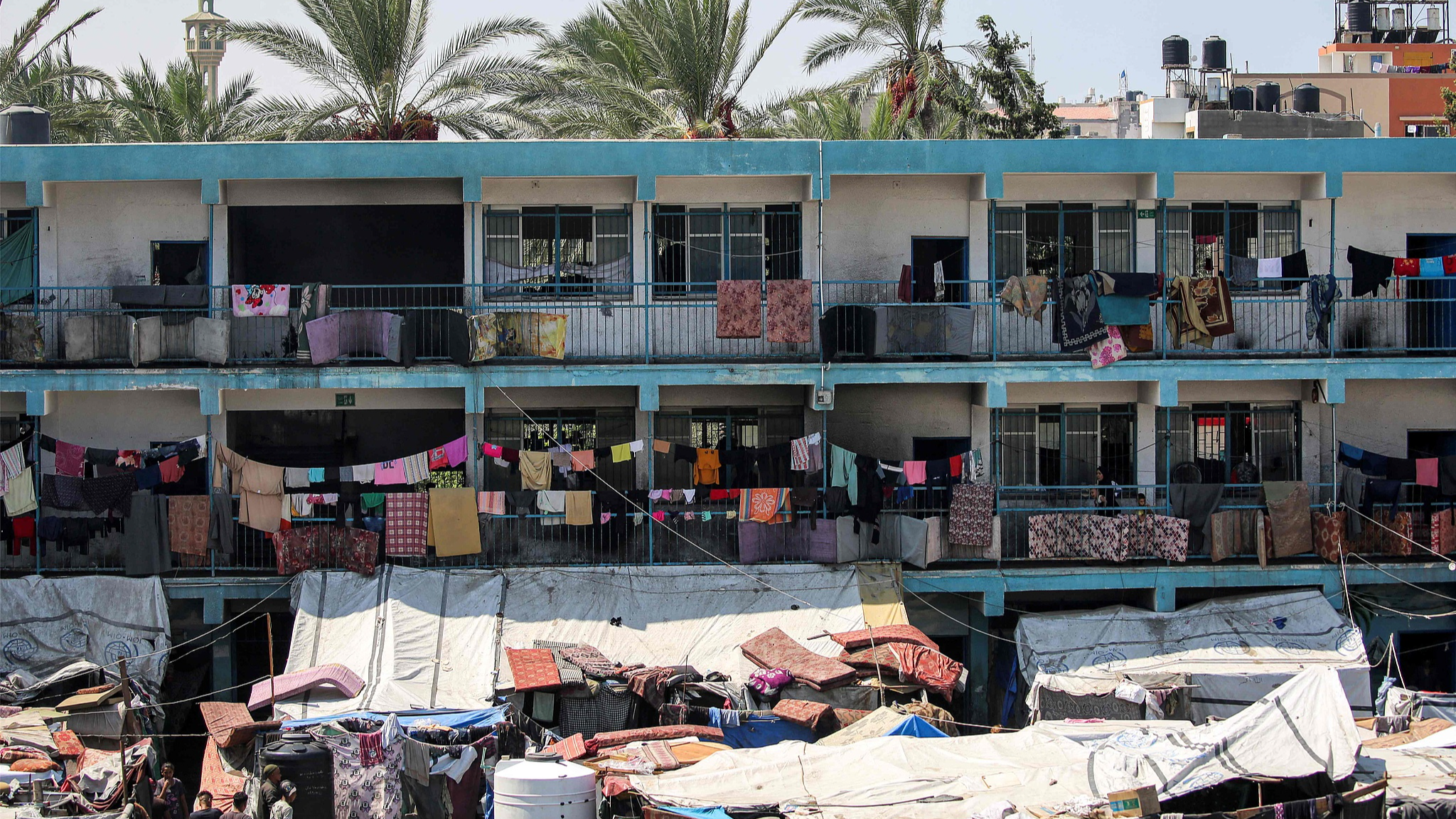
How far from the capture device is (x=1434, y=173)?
20406 millimetres

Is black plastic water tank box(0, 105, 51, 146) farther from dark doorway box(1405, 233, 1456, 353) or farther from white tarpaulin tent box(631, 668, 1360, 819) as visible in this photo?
dark doorway box(1405, 233, 1456, 353)

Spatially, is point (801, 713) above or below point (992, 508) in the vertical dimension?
below

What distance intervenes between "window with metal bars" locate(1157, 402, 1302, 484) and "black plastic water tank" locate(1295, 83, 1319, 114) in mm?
9064

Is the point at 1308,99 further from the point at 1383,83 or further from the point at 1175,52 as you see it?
the point at 1383,83

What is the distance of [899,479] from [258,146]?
10.1 metres

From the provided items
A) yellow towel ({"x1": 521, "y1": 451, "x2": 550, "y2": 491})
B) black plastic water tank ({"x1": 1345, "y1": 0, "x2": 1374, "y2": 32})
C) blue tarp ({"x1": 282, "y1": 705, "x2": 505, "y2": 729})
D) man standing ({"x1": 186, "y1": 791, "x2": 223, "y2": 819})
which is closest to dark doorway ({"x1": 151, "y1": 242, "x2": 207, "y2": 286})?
yellow towel ({"x1": 521, "y1": 451, "x2": 550, "y2": 491})

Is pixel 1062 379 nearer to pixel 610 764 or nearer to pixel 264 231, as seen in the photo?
pixel 610 764

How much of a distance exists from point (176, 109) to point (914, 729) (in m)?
23.9

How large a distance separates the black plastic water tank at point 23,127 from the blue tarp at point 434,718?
10.6 metres

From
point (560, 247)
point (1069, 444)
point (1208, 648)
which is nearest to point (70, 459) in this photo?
point (560, 247)

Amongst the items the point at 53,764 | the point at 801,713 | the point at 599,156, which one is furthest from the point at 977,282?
the point at 53,764

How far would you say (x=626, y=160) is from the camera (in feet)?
61.5

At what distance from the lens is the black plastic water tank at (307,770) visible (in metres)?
14.1

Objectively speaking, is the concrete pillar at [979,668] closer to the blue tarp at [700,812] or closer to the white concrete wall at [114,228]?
the blue tarp at [700,812]
